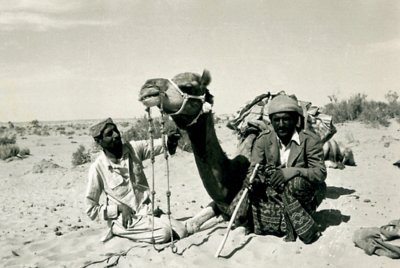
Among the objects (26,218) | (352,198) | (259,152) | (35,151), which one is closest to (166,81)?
(259,152)

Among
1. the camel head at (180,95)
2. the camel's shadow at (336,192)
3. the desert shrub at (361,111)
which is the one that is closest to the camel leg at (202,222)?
the camel head at (180,95)

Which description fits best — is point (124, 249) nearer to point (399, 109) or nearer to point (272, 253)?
point (272, 253)

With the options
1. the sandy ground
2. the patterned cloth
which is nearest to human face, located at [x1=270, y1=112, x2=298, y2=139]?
the patterned cloth

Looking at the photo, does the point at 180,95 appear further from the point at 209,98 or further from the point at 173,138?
the point at 173,138

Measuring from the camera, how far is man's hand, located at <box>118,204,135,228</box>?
5.35 m

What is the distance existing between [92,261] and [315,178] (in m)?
2.47

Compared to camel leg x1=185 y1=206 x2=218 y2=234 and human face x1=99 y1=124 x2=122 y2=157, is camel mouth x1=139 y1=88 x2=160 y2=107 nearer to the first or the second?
human face x1=99 y1=124 x2=122 y2=157

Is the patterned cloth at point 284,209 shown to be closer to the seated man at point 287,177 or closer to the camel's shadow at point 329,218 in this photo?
the seated man at point 287,177

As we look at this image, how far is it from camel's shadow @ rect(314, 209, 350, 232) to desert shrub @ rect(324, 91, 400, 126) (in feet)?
37.6

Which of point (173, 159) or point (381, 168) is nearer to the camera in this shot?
point (381, 168)

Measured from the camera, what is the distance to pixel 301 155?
4691mm

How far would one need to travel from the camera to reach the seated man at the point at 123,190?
532cm

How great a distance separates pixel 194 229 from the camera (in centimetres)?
544

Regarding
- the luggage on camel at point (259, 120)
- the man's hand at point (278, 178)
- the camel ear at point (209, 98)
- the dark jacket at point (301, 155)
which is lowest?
the man's hand at point (278, 178)
